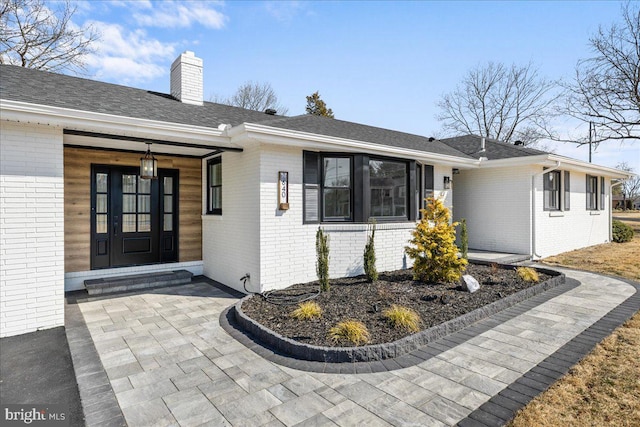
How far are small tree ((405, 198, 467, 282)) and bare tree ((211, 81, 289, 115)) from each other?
22747mm

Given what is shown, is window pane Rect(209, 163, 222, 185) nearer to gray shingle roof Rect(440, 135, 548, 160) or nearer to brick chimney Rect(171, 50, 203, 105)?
brick chimney Rect(171, 50, 203, 105)

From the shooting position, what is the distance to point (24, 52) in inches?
532

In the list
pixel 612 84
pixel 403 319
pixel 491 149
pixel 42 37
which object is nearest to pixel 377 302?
pixel 403 319

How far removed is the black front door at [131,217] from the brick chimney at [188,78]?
6.04ft

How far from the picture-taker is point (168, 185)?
7797 millimetres

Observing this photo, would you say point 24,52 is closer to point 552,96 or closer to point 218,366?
point 218,366

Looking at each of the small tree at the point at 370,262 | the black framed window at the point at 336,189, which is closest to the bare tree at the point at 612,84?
the black framed window at the point at 336,189

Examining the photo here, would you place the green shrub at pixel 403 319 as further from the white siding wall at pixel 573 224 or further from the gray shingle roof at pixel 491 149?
the gray shingle roof at pixel 491 149

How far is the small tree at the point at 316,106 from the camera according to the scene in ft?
80.9

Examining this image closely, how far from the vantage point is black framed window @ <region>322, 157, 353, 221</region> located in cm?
691

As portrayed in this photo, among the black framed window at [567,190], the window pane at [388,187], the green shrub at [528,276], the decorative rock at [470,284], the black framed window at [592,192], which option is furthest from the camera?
the black framed window at [592,192]

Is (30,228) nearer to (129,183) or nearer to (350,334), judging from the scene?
(129,183)

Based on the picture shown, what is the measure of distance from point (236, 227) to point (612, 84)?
2137cm

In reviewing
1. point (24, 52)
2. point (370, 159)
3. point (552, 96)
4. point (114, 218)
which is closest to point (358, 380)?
point (370, 159)
